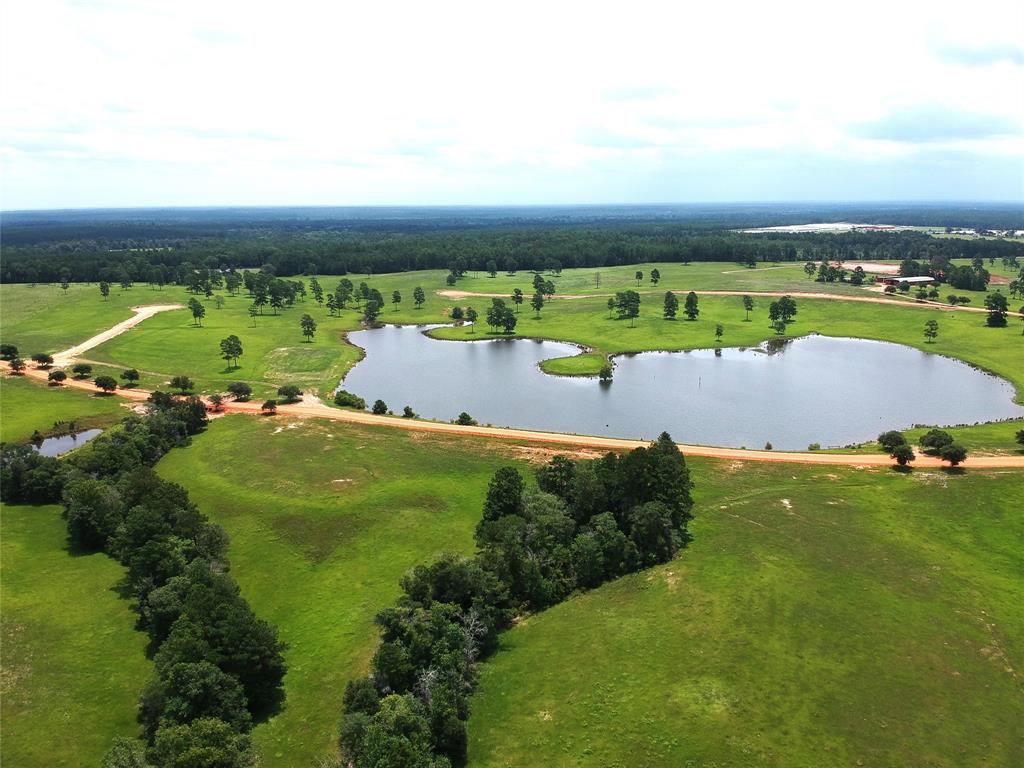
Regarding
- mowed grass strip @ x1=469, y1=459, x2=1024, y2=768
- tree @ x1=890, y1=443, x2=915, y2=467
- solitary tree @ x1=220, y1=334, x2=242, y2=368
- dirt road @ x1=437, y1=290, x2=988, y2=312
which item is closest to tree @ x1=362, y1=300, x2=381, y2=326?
dirt road @ x1=437, y1=290, x2=988, y2=312

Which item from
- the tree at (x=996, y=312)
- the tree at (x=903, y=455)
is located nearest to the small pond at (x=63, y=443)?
the tree at (x=903, y=455)

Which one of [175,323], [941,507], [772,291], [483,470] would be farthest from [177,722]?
[772,291]

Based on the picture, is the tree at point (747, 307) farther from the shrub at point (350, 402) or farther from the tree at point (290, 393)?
the tree at point (290, 393)

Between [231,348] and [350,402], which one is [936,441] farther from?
[231,348]

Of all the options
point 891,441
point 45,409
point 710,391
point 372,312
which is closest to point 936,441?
point 891,441

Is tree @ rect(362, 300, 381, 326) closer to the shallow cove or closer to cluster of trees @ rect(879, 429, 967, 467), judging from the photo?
the shallow cove
